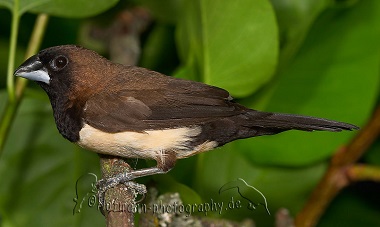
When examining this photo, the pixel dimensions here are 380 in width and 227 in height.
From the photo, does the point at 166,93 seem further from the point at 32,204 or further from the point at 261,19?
the point at 32,204

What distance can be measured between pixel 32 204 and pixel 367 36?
1230 mm

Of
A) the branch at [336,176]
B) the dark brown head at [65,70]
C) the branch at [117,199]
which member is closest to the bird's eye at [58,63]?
the dark brown head at [65,70]

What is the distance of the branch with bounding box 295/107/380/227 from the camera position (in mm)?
2791

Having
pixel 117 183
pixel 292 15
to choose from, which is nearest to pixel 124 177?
pixel 117 183

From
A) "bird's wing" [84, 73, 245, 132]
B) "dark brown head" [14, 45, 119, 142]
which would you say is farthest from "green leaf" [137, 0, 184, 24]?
"bird's wing" [84, 73, 245, 132]

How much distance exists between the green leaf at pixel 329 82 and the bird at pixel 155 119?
530mm

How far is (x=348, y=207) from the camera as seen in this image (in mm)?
3131

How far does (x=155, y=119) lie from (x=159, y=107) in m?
0.03

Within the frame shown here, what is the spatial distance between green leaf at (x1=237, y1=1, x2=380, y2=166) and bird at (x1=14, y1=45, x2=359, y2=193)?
530 mm

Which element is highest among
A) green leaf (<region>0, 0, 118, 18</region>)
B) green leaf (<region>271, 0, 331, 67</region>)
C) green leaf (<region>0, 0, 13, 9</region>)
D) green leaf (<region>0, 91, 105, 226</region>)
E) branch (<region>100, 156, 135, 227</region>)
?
green leaf (<region>271, 0, 331, 67</region>)

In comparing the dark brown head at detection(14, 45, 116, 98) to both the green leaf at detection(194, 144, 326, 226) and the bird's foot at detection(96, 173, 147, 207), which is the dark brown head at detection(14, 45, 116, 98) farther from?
the green leaf at detection(194, 144, 326, 226)

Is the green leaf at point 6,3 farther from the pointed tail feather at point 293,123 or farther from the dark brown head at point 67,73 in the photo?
the pointed tail feather at point 293,123

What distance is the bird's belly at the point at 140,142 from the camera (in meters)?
2.21

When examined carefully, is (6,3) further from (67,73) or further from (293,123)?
(293,123)
